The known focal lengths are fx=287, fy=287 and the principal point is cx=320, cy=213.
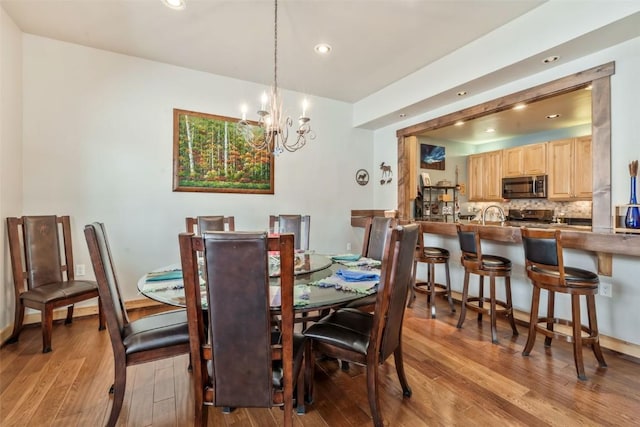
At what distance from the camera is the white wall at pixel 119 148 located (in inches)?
115

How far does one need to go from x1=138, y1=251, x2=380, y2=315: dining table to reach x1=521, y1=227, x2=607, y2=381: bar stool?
49.1 inches

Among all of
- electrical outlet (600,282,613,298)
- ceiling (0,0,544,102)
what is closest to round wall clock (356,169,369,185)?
ceiling (0,0,544,102)

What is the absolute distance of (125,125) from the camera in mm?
3268

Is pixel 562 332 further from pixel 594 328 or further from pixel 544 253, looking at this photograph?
pixel 544 253

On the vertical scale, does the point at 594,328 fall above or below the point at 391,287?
below

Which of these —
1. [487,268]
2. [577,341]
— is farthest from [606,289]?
[487,268]

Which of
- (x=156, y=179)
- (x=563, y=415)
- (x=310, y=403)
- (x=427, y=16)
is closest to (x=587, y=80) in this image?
(x=427, y=16)

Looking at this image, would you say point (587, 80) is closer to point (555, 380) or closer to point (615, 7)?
point (615, 7)

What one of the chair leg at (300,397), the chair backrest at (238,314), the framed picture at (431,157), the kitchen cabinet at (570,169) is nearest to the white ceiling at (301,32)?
the kitchen cabinet at (570,169)

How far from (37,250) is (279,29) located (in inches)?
119

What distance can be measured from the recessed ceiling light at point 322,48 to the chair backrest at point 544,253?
2554 millimetres

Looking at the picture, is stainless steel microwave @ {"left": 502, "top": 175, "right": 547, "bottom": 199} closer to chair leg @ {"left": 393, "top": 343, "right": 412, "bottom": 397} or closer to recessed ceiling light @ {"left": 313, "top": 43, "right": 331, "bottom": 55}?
recessed ceiling light @ {"left": 313, "top": 43, "right": 331, "bottom": 55}

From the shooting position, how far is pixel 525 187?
208 inches

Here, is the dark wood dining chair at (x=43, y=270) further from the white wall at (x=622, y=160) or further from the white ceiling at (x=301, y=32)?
the white wall at (x=622, y=160)
